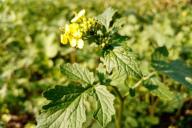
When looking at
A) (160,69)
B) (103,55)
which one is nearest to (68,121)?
(103,55)

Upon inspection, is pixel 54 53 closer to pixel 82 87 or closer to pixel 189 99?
pixel 189 99

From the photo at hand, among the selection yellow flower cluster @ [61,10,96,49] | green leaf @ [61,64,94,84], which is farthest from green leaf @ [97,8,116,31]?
green leaf @ [61,64,94,84]

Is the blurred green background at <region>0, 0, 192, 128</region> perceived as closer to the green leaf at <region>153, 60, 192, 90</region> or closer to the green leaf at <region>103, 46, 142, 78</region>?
the green leaf at <region>153, 60, 192, 90</region>

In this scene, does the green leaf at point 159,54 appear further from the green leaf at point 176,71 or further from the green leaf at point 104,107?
the green leaf at point 104,107

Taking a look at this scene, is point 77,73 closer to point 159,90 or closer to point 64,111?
point 64,111

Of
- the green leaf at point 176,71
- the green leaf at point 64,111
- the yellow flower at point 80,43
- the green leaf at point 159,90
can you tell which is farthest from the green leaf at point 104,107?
the green leaf at point 176,71
